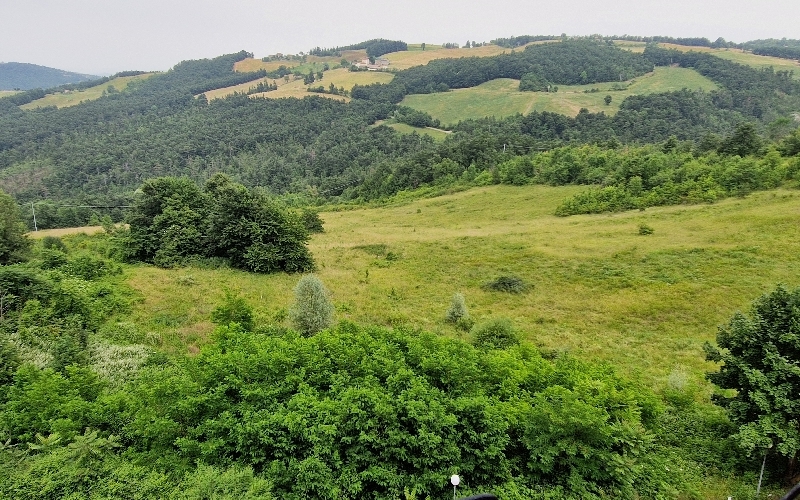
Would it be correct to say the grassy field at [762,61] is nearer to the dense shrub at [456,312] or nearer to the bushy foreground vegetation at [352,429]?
the dense shrub at [456,312]

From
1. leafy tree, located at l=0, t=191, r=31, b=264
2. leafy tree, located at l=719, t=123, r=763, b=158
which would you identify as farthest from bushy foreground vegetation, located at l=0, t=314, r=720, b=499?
leafy tree, located at l=719, t=123, r=763, b=158

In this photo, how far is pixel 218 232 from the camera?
1341 inches

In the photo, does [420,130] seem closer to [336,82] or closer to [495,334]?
[336,82]

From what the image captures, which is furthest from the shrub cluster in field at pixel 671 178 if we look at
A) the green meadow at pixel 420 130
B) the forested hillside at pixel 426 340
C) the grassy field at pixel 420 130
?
the grassy field at pixel 420 130

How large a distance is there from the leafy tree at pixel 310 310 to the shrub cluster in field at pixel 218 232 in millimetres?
13531

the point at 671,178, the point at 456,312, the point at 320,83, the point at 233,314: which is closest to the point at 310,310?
the point at 233,314

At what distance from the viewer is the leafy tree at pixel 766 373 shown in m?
9.98

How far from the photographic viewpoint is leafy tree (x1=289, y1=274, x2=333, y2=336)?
19266 mm

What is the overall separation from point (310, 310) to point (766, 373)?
16.0 metres

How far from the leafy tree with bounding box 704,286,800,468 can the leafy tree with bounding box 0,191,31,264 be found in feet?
111

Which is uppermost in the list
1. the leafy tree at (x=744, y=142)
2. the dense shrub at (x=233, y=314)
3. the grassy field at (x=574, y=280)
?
the leafy tree at (x=744, y=142)

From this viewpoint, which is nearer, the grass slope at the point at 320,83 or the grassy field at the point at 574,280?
the grassy field at the point at 574,280

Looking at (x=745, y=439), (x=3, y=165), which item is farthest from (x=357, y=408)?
(x=3, y=165)

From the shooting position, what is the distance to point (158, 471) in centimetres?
959
